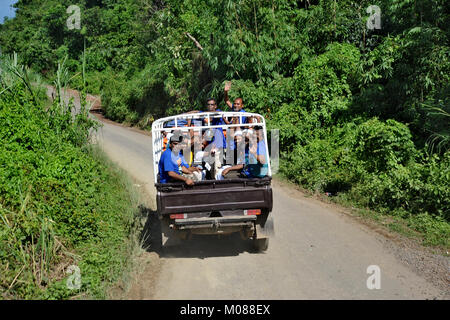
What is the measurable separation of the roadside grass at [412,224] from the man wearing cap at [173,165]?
360 centimetres

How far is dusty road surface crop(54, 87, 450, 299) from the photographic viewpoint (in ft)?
17.5

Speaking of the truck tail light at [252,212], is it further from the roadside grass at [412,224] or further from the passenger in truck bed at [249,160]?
the roadside grass at [412,224]

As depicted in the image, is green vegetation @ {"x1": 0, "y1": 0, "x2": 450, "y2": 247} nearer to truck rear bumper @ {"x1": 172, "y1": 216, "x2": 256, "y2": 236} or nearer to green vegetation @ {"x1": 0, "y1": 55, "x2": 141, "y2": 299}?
truck rear bumper @ {"x1": 172, "y1": 216, "x2": 256, "y2": 236}

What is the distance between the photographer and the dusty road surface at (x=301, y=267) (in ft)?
17.5

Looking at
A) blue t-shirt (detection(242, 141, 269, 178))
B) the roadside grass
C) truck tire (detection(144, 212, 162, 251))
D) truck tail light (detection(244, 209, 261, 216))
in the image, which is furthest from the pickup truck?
the roadside grass

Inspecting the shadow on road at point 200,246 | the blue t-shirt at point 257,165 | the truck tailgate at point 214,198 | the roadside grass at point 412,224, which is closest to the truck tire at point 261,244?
the shadow on road at point 200,246

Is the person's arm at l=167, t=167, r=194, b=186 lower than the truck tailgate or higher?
higher

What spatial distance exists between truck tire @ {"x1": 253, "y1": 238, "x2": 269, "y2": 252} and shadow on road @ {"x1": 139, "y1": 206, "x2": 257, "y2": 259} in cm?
8

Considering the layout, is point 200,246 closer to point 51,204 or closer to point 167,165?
point 167,165

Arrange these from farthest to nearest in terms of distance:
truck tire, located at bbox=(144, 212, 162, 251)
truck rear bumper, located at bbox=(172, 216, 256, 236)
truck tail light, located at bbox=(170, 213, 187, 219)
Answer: truck tire, located at bbox=(144, 212, 162, 251) → truck tail light, located at bbox=(170, 213, 187, 219) → truck rear bumper, located at bbox=(172, 216, 256, 236)

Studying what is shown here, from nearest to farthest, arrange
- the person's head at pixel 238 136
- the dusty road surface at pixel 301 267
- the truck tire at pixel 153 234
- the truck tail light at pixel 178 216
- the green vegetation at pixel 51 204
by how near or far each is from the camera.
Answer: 1. the dusty road surface at pixel 301 267
2. the green vegetation at pixel 51 204
3. the truck tail light at pixel 178 216
4. the person's head at pixel 238 136
5. the truck tire at pixel 153 234

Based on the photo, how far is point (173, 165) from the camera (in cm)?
640

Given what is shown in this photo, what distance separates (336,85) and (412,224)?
5.54 meters

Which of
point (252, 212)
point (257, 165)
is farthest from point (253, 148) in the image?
point (252, 212)
